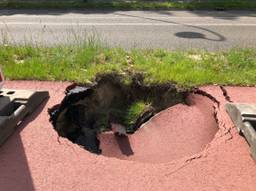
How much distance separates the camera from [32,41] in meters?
8.97

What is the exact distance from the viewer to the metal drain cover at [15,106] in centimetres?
452

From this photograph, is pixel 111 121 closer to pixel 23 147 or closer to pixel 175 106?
pixel 175 106

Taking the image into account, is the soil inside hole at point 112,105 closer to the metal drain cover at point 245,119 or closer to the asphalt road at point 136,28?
the metal drain cover at point 245,119

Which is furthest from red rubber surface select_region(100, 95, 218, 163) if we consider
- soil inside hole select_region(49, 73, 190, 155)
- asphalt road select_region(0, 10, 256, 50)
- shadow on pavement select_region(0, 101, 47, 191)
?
asphalt road select_region(0, 10, 256, 50)

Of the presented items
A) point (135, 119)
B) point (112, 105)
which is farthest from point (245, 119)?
point (112, 105)

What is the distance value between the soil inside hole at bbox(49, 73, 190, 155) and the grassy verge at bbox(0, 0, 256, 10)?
8078 millimetres

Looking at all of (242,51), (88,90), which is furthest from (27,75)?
(242,51)

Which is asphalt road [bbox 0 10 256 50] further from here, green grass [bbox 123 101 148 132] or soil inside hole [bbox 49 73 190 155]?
green grass [bbox 123 101 148 132]

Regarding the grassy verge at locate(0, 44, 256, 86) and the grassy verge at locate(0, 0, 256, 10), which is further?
→ the grassy verge at locate(0, 0, 256, 10)

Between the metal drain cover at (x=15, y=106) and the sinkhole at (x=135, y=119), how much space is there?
27cm

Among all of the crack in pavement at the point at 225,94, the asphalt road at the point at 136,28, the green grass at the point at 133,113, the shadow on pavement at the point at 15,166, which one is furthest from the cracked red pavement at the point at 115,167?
the asphalt road at the point at 136,28

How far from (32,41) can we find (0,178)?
5.51 meters

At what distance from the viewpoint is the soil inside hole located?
221 inches

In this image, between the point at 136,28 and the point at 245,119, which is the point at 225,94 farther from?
the point at 136,28
